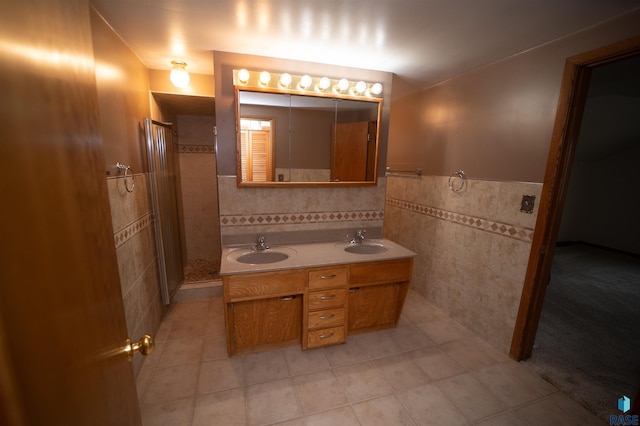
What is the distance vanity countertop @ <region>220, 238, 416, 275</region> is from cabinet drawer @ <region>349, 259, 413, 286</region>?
6 centimetres

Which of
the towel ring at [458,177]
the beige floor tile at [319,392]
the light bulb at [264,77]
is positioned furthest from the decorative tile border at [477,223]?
the light bulb at [264,77]

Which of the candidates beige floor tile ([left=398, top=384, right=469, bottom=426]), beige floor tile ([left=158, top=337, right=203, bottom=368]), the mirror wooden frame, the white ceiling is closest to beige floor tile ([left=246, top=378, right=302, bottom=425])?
beige floor tile ([left=158, top=337, right=203, bottom=368])

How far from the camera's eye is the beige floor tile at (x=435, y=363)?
189cm

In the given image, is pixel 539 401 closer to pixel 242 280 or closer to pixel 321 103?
pixel 242 280

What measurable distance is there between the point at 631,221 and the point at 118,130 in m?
7.28

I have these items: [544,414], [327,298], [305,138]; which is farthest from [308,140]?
[544,414]

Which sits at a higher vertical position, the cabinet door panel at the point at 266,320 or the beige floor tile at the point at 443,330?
the cabinet door panel at the point at 266,320

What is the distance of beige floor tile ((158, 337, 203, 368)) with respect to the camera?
6.36 ft

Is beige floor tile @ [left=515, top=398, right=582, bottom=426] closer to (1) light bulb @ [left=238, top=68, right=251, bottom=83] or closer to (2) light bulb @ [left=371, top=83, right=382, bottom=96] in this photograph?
(2) light bulb @ [left=371, top=83, right=382, bottom=96]

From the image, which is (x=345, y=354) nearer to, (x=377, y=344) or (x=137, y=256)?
(x=377, y=344)

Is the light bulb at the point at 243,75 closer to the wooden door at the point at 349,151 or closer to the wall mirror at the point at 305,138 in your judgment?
the wall mirror at the point at 305,138

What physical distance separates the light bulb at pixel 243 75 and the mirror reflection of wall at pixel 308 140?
0.10 metres

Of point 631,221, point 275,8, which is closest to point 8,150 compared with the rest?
point 275,8

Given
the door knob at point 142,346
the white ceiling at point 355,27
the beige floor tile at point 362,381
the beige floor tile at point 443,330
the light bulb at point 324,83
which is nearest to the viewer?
the door knob at point 142,346
